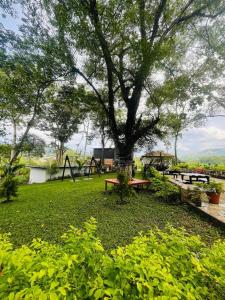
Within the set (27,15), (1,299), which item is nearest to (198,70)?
(27,15)

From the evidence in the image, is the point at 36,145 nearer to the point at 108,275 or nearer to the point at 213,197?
the point at 213,197

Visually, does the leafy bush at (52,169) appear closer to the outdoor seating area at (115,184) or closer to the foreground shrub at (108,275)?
the outdoor seating area at (115,184)

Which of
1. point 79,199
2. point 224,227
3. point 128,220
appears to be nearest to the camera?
point 224,227

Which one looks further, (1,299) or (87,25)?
(87,25)

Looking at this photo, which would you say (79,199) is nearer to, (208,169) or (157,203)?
(157,203)

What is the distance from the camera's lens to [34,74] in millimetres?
9648

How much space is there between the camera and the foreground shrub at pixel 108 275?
1.30 m

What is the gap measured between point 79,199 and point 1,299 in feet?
26.5

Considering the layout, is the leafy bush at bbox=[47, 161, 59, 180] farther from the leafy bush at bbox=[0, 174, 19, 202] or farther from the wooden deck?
the wooden deck

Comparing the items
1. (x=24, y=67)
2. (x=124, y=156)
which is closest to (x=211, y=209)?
(x=124, y=156)

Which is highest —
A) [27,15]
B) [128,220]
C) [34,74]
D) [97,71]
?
[27,15]

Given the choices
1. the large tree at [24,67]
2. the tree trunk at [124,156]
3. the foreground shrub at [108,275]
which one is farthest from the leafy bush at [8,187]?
the foreground shrub at [108,275]

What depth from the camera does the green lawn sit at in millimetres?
5230

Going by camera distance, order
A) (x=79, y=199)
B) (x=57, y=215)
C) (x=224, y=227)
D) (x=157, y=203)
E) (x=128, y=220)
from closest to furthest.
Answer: (x=224, y=227) < (x=128, y=220) < (x=57, y=215) < (x=157, y=203) < (x=79, y=199)
